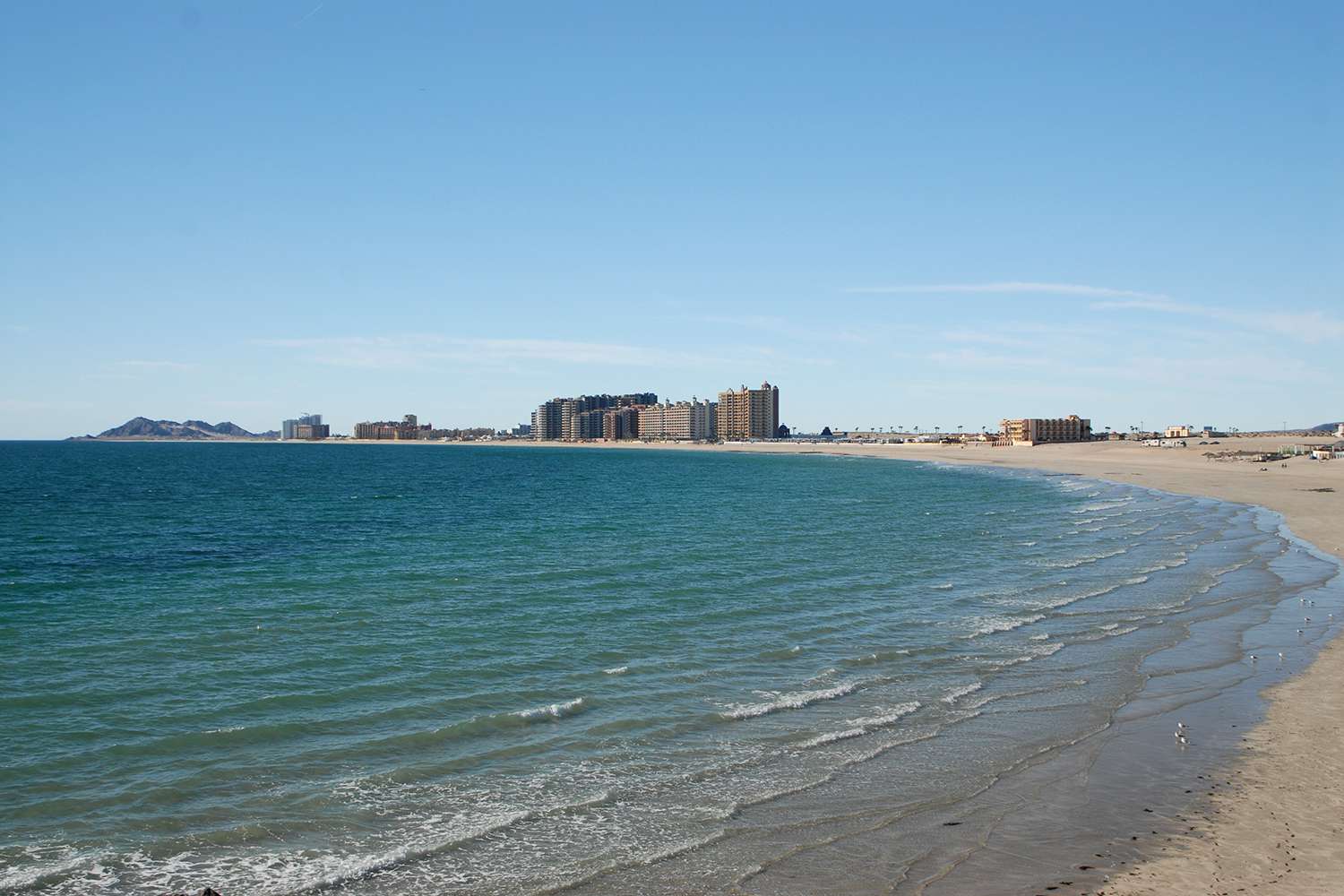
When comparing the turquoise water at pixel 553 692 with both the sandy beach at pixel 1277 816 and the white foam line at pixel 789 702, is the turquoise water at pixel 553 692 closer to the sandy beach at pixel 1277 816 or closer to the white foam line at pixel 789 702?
the white foam line at pixel 789 702

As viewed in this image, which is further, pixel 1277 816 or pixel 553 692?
pixel 553 692

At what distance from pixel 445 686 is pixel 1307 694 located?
A: 14.2 metres

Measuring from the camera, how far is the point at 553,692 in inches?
619

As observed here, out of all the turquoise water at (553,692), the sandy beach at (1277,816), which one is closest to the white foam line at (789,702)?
the turquoise water at (553,692)

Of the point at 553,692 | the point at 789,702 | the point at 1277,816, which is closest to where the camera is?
the point at 1277,816

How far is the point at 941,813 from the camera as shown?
10.7 metres

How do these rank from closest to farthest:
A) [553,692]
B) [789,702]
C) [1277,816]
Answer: [1277,816]
[789,702]
[553,692]

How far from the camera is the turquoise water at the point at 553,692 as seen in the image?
32.4 feet

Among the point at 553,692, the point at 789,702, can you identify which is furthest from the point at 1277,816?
the point at 553,692

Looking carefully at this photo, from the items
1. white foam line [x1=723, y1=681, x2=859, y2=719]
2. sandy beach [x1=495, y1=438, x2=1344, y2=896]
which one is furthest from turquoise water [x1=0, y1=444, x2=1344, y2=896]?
sandy beach [x1=495, y1=438, x2=1344, y2=896]

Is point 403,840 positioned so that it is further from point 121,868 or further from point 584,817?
point 121,868

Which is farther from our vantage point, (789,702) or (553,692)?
(553,692)

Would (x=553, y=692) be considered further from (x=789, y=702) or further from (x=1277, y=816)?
(x=1277, y=816)

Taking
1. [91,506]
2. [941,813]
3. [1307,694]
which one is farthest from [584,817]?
[91,506]
